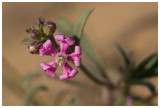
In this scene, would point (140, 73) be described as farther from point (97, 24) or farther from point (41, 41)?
point (97, 24)

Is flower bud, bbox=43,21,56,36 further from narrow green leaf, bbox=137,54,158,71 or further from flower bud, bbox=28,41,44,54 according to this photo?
narrow green leaf, bbox=137,54,158,71

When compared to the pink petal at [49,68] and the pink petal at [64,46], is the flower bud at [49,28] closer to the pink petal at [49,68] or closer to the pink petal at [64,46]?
the pink petal at [64,46]

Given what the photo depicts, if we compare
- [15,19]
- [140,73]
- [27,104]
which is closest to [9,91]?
[27,104]

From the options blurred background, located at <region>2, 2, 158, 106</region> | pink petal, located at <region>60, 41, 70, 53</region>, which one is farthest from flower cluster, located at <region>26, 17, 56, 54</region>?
blurred background, located at <region>2, 2, 158, 106</region>

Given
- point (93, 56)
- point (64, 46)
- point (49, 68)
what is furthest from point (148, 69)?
point (49, 68)

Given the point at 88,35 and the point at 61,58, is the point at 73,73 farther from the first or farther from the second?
the point at 88,35
